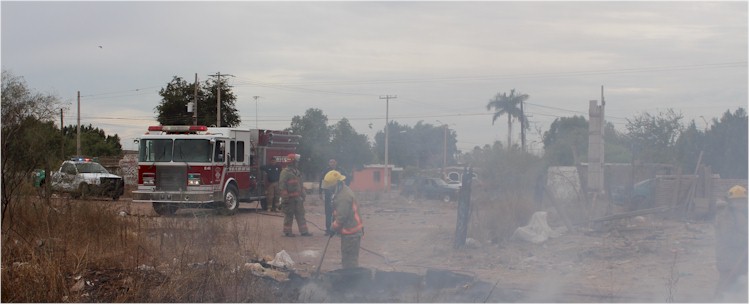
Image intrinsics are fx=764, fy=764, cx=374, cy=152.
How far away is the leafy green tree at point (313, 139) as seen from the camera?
73.7 ft

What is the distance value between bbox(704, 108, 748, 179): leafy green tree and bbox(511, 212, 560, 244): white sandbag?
26.0 feet

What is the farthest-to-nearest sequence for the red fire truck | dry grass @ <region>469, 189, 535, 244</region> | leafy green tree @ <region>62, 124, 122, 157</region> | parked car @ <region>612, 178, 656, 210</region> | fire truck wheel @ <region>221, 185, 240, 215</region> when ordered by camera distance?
leafy green tree @ <region>62, 124, 122, 157</region>, parked car @ <region>612, 178, 656, 210</region>, fire truck wheel @ <region>221, 185, 240, 215</region>, the red fire truck, dry grass @ <region>469, 189, 535, 244</region>

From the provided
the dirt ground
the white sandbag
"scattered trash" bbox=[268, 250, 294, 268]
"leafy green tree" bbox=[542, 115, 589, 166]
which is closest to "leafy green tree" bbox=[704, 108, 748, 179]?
"leafy green tree" bbox=[542, 115, 589, 166]

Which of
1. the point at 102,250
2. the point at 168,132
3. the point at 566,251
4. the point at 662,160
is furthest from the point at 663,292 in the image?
the point at 662,160

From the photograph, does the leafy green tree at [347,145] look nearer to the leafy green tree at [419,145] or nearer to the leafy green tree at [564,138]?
the leafy green tree at [419,145]

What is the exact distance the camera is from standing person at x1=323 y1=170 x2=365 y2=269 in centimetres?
962

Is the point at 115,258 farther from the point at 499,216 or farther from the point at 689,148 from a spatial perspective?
the point at 689,148

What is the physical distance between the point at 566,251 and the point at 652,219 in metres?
5.69

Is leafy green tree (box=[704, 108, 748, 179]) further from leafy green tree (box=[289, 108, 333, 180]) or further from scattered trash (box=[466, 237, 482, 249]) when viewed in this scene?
leafy green tree (box=[289, 108, 333, 180])

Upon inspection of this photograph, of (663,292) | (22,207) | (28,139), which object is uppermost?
(28,139)

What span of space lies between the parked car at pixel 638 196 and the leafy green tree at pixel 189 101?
11.7 m

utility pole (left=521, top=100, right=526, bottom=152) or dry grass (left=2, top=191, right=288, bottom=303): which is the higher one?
utility pole (left=521, top=100, right=526, bottom=152)

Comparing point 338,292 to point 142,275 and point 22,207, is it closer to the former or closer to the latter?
point 142,275

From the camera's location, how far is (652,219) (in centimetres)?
1755
